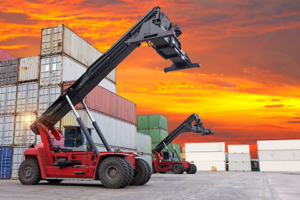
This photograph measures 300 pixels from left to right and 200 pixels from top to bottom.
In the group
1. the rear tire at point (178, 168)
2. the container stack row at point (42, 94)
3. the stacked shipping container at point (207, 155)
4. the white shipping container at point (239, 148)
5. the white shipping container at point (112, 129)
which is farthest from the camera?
the stacked shipping container at point (207, 155)

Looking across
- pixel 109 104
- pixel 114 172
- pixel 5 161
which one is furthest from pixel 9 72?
pixel 114 172

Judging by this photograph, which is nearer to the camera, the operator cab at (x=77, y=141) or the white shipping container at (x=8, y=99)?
the operator cab at (x=77, y=141)

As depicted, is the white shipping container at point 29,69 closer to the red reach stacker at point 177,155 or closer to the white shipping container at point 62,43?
the white shipping container at point 62,43

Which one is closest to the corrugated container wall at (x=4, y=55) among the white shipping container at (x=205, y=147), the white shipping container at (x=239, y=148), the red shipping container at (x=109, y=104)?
the red shipping container at (x=109, y=104)

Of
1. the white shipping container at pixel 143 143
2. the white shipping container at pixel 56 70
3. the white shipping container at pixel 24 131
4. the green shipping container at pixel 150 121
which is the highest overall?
the white shipping container at pixel 56 70

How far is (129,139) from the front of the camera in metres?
26.9

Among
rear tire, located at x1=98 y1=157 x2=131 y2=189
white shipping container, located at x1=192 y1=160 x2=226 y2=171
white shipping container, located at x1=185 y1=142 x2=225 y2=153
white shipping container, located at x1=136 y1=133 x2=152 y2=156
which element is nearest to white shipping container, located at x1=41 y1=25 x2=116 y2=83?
white shipping container, located at x1=136 y1=133 x2=152 y2=156

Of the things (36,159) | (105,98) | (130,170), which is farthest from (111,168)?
(105,98)

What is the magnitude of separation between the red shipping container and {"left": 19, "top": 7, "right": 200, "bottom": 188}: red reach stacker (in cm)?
691

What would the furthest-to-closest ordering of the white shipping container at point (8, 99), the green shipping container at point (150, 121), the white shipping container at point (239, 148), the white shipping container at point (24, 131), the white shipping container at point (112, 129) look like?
the white shipping container at point (239, 148), the green shipping container at point (150, 121), the white shipping container at point (8, 99), the white shipping container at point (24, 131), the white shipping container at point (112, 129)

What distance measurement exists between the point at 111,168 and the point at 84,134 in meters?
2.20

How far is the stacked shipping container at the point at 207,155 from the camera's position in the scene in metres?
51.2

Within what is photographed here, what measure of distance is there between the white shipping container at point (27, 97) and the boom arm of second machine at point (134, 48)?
9234 mm

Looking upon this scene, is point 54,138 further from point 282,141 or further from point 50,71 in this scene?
point 282,141
